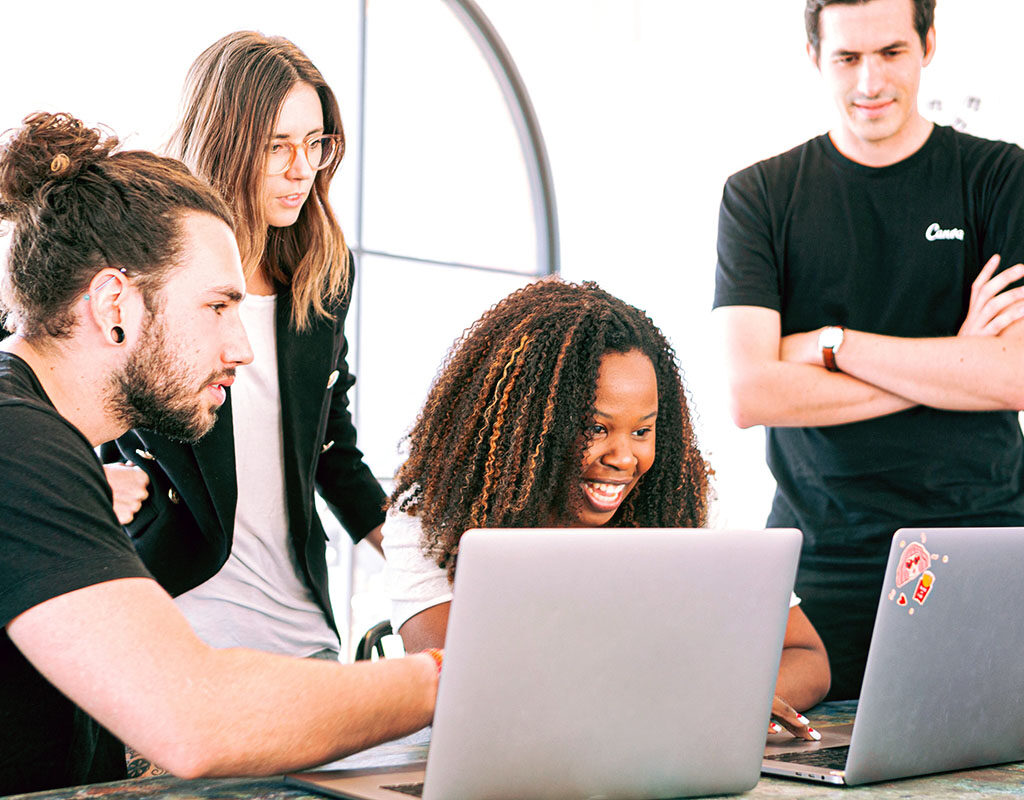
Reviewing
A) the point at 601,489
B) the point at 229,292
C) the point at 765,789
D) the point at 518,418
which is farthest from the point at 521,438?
the point at 765,789

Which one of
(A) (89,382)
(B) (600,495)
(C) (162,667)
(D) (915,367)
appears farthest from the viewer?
(D) (915,367)

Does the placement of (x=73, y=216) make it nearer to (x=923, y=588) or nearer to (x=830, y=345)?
(x=923, y=588)

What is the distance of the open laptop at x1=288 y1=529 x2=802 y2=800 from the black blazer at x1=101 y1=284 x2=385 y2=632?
0.59 metres

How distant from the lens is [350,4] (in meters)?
4.46

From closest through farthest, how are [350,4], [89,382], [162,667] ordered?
[162,667] → [89,382] → [350,4]

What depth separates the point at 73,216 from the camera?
1168 mm

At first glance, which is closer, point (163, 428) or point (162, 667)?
point (162, 667)

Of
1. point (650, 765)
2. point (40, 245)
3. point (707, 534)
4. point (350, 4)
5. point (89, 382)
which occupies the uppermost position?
point (350, 4)

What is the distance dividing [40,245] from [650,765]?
788 millimetres

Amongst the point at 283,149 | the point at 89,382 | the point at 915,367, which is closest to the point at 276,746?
the point at 89,382

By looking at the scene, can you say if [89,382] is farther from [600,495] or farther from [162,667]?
[600,495]

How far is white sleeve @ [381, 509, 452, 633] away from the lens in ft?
5.08

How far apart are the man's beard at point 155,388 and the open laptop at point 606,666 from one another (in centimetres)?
→ 40

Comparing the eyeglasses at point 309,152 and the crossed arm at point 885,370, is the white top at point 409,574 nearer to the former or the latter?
the crossed arm at point 885,370
